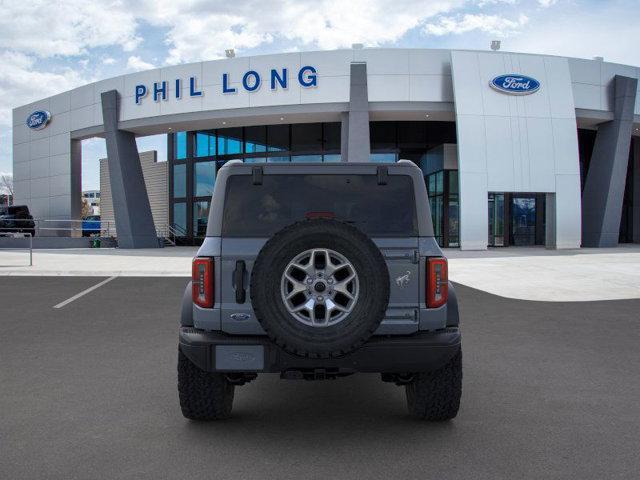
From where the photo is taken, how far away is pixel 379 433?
3.89 metres

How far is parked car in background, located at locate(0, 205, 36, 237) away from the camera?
32.3m

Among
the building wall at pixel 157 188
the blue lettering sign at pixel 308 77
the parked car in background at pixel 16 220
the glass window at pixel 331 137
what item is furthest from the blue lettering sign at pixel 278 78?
the parked car in background at pixel 16 220

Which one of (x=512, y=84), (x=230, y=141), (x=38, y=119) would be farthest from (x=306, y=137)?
(x=38, y=119)

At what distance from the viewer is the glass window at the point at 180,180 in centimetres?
3691

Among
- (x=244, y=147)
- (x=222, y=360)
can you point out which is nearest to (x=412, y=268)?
(x=222, y=360)

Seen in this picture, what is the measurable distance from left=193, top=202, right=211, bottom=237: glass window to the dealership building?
187 inches

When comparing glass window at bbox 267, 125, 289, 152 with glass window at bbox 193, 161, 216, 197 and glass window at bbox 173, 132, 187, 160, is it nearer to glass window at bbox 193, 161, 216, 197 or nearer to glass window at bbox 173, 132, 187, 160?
glass window at bbox 193, 161, 216, 197

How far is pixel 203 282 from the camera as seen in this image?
372 cm

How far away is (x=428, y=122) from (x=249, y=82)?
35.9 feet

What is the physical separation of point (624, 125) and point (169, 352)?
93.0 feet

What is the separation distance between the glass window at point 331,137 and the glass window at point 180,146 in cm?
A: 1034

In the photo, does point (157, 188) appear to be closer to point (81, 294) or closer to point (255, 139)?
point (255, 139)

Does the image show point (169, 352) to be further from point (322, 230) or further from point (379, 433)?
point (322, 230)

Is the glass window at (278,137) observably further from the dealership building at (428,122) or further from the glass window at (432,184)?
the glass window at (432,184)
